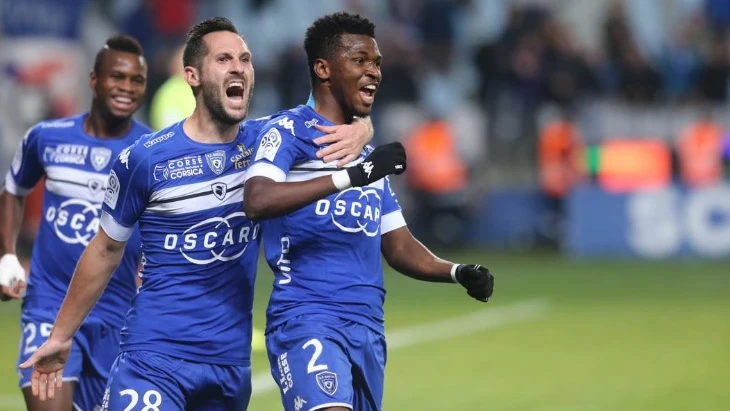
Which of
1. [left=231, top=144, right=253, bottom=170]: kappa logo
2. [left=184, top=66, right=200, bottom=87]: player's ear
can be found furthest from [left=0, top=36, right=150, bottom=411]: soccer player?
[left=231, top=144, right=253, bottom=170]: kappa logo

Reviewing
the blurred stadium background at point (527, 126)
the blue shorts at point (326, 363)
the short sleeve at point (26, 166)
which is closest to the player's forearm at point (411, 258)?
the blue shorts at point (326, 363)

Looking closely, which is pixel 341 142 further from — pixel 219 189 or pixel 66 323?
pixel 66 323

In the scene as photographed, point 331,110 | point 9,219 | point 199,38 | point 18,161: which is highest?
point 199,38

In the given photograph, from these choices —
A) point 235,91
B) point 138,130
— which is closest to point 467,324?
point 138,130

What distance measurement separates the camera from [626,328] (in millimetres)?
14469

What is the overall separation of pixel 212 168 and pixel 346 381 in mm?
1100

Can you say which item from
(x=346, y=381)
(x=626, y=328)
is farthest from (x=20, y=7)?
(x=346, y=381)

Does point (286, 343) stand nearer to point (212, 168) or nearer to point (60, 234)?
point (212, 168)

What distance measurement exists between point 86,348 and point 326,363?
2043mm

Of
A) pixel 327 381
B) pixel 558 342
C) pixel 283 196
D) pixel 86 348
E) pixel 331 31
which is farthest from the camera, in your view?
pixel 558 342

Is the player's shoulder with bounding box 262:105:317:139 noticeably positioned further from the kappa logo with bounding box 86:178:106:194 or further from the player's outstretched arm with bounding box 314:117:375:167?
the kappa logo with bounding box 86:178:106:194

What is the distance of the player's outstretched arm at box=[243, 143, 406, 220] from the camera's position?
583cm

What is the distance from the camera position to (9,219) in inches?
311

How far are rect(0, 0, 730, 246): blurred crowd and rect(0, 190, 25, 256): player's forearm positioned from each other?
1466 cm
